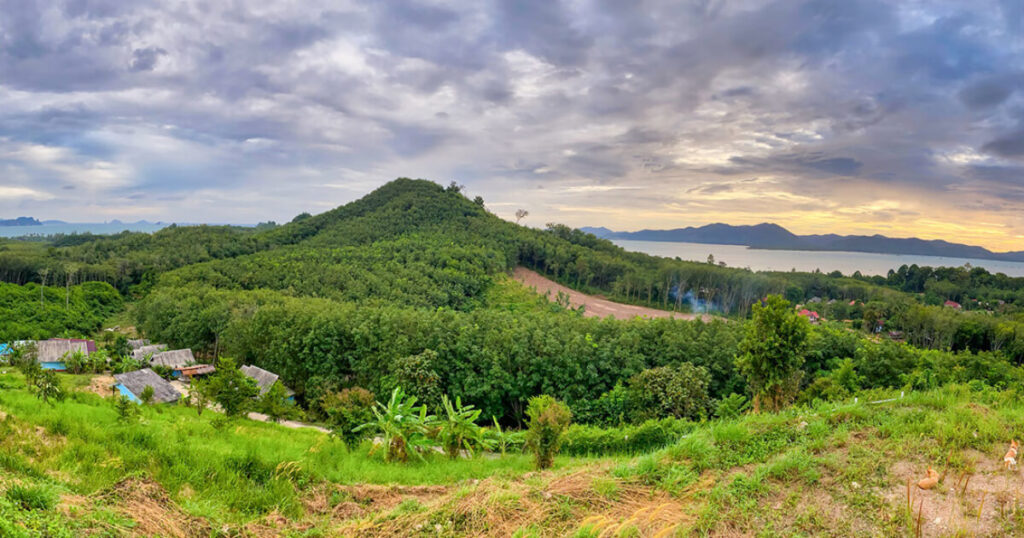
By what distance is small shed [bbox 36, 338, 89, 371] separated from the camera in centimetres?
3372

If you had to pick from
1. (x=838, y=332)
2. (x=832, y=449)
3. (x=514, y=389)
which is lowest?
(x=514, y=389)

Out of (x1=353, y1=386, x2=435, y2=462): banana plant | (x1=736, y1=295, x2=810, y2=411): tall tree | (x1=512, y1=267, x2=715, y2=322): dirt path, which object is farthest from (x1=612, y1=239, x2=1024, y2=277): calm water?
(x1=353, y1=386, x2=435, y2=462): banana plant

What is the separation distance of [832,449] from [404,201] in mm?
87583

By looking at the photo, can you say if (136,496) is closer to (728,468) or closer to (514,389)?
(728,468)

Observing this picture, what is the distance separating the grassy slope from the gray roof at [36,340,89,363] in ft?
132

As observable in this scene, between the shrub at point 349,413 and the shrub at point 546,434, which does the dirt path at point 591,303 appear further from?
the shrub at point 546,434

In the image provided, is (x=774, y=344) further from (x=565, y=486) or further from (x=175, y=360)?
(x=175, y=360)

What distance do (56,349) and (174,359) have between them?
36.4 feet

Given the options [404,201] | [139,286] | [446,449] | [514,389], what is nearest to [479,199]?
[404,201]

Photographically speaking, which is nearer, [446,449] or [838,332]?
[446,449]

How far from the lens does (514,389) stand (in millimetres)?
24172

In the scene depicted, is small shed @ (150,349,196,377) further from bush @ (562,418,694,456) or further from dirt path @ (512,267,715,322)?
dirt path @ (512,267,715,322)

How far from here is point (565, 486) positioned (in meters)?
5.26

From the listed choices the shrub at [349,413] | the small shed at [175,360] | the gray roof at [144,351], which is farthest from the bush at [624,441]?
the gray roof at [144,351]
